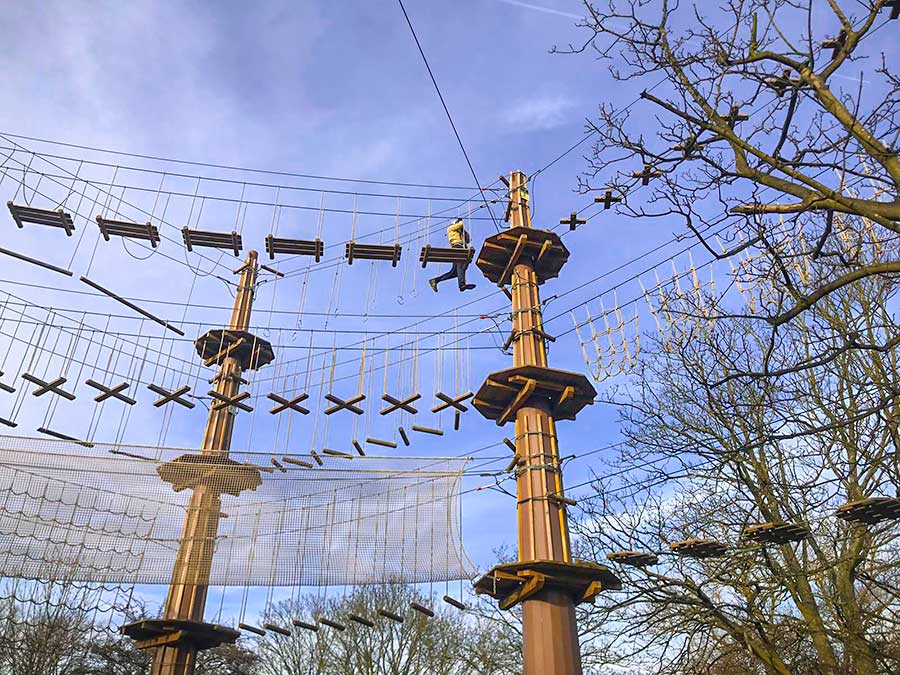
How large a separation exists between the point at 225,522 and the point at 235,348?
3.95 m

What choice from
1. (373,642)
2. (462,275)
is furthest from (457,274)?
(373,642)

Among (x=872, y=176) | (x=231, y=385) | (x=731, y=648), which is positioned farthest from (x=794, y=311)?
(x=231, y=385)

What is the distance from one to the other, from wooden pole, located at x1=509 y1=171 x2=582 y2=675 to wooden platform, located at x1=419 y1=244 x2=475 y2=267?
2.60ft

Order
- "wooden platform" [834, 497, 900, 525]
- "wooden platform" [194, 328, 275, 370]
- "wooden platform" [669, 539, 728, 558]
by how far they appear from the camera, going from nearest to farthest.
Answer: "wooden platform" [834, 497, 900, 525] → "wooden platform" [669, 539, 728, 558] → "wooden platform" [194, 328, 275, 370]

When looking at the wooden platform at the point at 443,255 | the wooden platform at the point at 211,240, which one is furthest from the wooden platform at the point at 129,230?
the wooden platform at the point at 443,255

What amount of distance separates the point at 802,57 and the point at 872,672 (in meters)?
6.75

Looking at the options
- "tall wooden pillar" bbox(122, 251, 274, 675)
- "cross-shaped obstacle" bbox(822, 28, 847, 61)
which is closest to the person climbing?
"tall wooden pillar" bbox(122, 251, 274, 675)

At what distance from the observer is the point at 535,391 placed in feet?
27.2

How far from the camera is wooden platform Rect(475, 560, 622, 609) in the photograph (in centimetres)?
705

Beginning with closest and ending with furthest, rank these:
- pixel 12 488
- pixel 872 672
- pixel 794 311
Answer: pixel 794 311 < pixel 872 672 < pixel 12 488

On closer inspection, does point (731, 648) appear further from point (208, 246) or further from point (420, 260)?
point (208, 246)

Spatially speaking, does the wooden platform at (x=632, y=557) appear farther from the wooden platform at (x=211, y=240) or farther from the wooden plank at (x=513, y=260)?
the wooden platform at (x=211, y=240)

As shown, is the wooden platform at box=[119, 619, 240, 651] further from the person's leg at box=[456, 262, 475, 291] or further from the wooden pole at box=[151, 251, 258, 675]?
the person's leg at box=[456, 262, 475, 291]

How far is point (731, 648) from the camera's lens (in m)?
9.40
